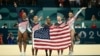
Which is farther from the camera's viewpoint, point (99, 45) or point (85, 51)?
point (99, 45)

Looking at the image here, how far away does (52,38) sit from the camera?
13391 millimetres

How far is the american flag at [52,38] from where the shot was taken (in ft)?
43.5

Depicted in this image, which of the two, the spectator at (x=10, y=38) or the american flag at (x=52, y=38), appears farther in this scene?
the spectator at (x=10, y=38)

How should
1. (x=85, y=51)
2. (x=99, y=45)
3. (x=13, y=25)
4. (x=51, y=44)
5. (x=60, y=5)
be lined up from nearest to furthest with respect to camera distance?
1. (x=51, y=44)
2. (x=85, y=51)
3. (x=99, y=45)
4. (x=13, y=25)
5. (x=60, y=5)

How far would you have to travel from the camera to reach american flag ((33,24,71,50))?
1327 centimetres

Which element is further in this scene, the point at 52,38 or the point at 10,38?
the point at 10,38

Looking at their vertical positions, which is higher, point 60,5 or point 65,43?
point 60,5

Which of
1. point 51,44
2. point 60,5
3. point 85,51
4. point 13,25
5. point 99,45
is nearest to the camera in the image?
point 51,44

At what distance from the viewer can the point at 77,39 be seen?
1919 centimetres

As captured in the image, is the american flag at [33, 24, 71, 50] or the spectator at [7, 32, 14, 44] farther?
the spectator at [7, 32, 14, 44]

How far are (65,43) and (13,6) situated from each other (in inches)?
318

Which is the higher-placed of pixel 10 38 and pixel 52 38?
pixel 52 38

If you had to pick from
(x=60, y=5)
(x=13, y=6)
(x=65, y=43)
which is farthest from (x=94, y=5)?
(x=65, y=43)

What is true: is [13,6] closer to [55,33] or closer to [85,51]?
[85,51]
